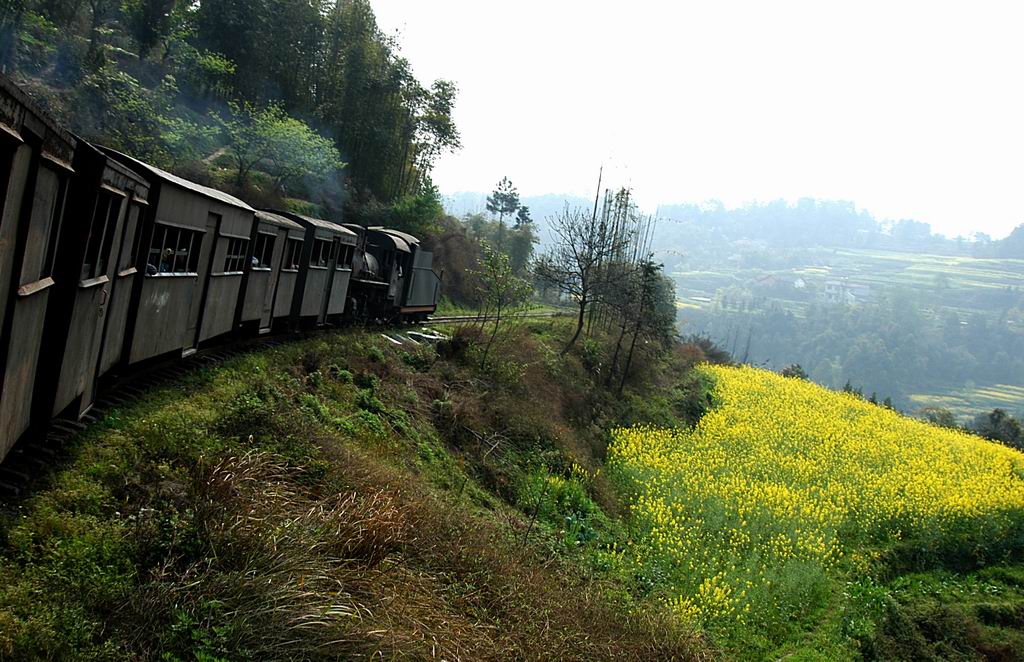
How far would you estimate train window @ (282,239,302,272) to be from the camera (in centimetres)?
1348

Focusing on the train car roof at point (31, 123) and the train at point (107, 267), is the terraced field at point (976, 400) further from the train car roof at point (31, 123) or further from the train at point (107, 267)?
the train car roof at point (31, 123)

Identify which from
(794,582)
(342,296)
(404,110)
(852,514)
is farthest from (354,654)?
(404,110)

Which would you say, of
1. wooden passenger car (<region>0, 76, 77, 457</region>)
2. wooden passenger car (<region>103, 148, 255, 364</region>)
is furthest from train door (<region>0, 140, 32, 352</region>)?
wooden passenger car (<region>103, 148, 255, 364</region>)

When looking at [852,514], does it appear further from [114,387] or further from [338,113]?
[338,113]

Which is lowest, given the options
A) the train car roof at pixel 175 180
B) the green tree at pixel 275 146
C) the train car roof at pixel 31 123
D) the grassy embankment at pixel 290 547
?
the grassy embankment at pixel 290 547

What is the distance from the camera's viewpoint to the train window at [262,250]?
39.3 ft

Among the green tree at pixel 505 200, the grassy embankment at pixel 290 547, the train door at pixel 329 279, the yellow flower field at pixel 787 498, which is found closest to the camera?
the grassy embankment at pixel 290 547

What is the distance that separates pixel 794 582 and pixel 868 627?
1.37m

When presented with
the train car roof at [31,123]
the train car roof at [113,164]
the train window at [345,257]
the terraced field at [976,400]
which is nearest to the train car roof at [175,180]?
the train car roof at [113,164]

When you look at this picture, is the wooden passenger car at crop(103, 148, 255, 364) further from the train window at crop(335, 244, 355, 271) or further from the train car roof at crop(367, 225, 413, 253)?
the train car roof at crop(367, 225, 413, 253)

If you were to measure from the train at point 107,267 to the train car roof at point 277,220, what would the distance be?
0.16 ft

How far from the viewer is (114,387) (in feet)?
26.6

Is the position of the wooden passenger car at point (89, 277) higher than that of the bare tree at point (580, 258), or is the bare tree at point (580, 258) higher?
the bare tree at point (580, 258)

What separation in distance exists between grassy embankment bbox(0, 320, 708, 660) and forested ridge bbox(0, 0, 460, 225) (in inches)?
696
